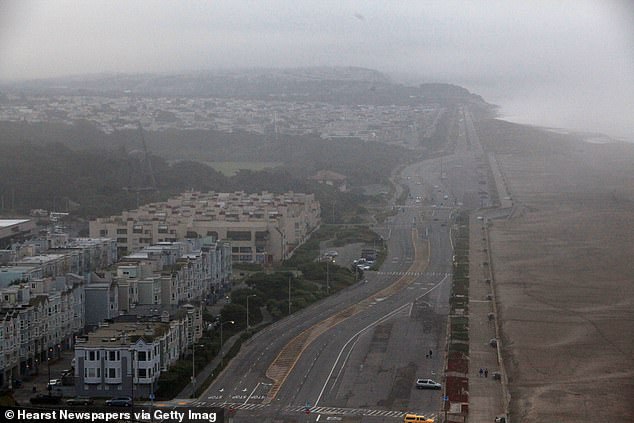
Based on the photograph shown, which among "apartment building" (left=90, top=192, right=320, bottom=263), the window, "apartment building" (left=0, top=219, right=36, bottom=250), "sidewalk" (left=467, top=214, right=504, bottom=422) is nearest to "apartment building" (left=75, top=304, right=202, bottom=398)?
"sidewalk" (left=467, top=214, right=504, bottom=422)

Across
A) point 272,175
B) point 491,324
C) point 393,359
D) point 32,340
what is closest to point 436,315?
point 491,324

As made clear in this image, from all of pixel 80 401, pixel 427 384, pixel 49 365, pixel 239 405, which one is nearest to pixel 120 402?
pixel 80 401

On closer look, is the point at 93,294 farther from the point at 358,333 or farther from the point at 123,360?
the point at 123,360

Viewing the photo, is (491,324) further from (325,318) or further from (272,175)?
(272,175)

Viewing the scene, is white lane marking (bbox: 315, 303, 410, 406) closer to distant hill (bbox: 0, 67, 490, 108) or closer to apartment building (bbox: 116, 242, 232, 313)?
apartment building (bbox: 116, 242, 232, 313)

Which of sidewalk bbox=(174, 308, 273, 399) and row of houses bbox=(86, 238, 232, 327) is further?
row of houses bbox=(86, 238, 232, 327)

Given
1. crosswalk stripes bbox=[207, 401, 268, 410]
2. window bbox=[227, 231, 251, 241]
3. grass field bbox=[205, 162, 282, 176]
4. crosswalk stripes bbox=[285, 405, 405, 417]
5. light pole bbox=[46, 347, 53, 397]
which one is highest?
crosswalk stripes bbox=[285, 405, 405, 417]
